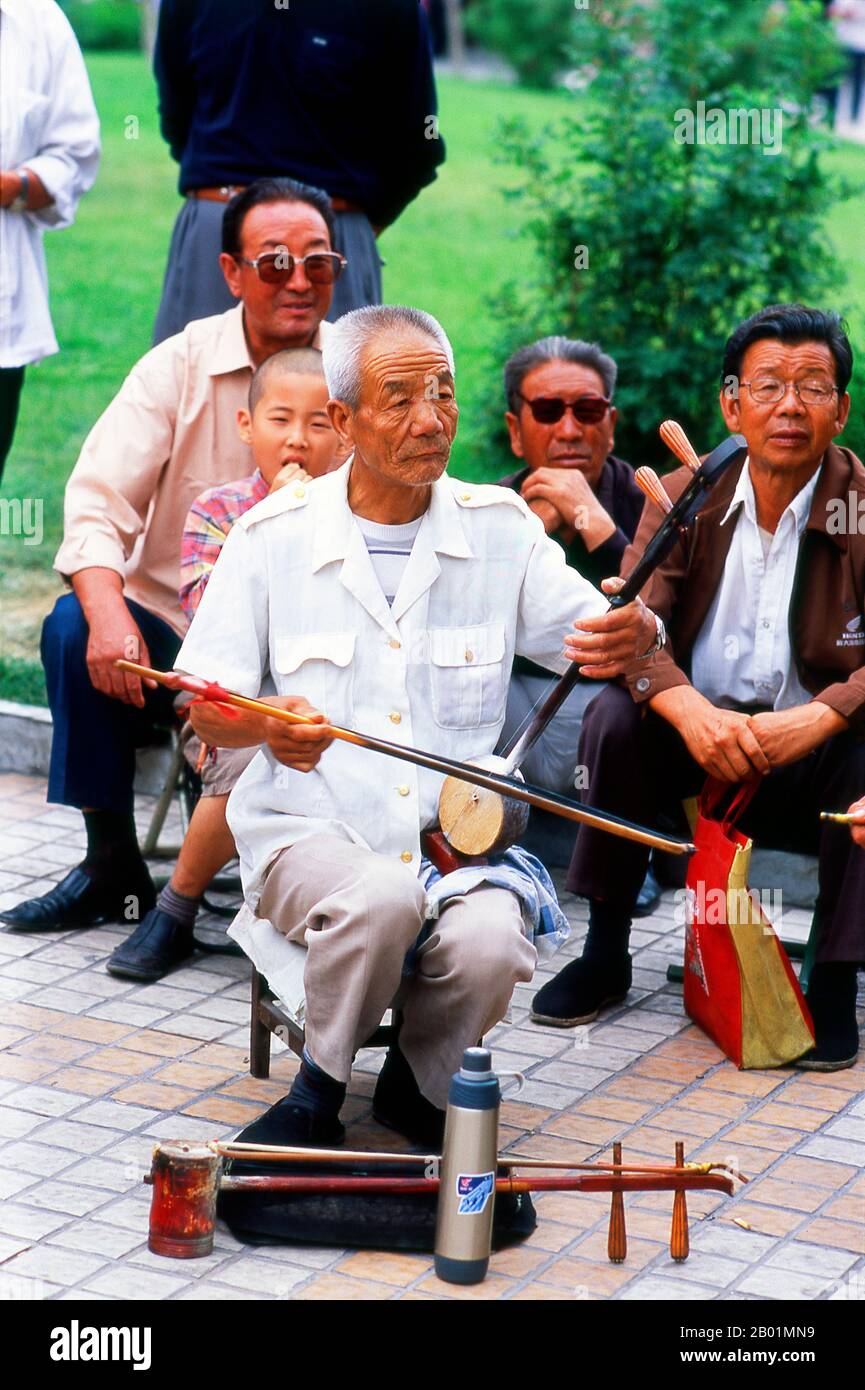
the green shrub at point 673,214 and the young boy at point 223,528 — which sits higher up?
the green shrub at point 673,214

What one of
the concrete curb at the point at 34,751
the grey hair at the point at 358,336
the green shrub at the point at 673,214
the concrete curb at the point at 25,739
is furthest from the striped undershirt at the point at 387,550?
the green shrub at the point at 673,214

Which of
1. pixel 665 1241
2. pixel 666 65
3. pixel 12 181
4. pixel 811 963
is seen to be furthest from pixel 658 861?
pixel 666 65

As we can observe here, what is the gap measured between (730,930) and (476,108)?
1678 centimetres

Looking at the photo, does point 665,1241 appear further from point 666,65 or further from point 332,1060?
point 666,65

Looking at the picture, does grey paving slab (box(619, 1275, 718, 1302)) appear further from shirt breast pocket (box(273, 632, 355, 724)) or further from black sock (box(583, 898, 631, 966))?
black sock (box(583, 898, 631, 966))

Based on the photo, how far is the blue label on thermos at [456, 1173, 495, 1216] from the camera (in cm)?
354

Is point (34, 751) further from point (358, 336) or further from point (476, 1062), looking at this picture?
point (476, 1062)

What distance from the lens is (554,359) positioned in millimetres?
5523

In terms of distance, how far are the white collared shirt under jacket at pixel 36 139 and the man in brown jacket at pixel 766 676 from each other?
9.09 feet

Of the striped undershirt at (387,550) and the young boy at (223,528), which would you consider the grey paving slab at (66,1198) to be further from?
the striped undershirt at (387,550)

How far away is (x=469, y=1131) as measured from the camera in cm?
353

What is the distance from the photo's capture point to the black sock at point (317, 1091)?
3959 millimetres

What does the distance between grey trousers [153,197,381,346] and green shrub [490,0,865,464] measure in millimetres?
1612

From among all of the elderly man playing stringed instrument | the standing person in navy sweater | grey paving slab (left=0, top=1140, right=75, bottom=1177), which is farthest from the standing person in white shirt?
grey paving slab (left=0, top=1140, right=75, bottom=1177)
